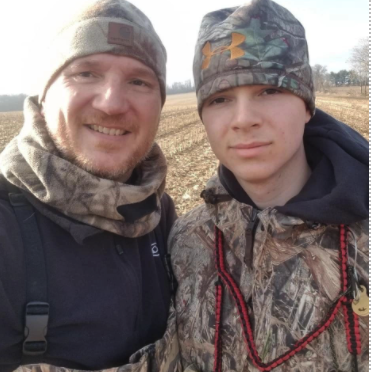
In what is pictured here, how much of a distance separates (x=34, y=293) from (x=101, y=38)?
4.93 feet

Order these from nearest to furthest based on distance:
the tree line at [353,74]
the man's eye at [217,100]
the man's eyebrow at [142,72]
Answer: the man's eye at [217,100]
the man's eyebrow at [142,72]
the tree line at [353,74]

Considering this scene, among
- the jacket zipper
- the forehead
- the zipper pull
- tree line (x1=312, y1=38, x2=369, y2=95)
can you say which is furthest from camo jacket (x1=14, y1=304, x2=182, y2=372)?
tree line (x1=312, y1=38, x2=369, y2=95)

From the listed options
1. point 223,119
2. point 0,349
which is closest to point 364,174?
point 223,119

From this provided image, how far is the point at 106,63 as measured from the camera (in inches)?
89.9

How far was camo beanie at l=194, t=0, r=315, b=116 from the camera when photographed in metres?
2.06

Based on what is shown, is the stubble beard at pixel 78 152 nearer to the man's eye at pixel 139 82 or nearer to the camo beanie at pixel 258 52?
the man's eye at pixel 139 82

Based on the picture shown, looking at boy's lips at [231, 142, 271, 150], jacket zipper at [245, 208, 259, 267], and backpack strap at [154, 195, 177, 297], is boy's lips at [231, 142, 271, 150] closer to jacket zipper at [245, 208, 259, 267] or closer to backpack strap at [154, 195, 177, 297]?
jacket zipper at [245, 208, 259, 267]

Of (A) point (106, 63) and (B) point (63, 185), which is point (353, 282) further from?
(A) point (106, 63)

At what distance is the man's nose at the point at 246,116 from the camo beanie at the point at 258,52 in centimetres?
11

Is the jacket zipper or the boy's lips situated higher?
the boy's lips

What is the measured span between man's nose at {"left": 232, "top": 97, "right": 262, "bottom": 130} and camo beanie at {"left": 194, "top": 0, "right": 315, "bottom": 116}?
11 cm

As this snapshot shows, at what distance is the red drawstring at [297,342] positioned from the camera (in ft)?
5.79

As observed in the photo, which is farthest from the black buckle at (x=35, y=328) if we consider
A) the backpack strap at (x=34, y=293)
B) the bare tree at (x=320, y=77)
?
the bare tree at (x=320, y=77)

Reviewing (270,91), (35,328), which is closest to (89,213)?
(35,328)
